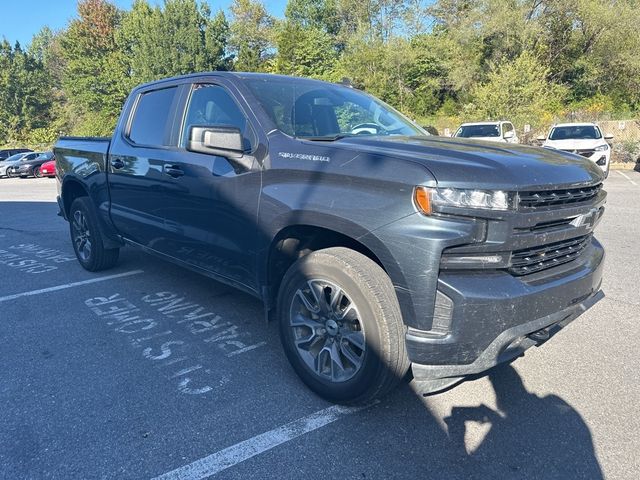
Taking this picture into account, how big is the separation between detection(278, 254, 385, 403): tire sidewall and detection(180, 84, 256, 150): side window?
0.92 metres

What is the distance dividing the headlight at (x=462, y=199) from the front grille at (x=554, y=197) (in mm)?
127

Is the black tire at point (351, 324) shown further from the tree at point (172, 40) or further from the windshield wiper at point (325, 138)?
the tree at point (172, 40)

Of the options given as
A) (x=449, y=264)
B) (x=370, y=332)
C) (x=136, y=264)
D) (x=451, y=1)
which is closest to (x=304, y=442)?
(x=370, y=332)

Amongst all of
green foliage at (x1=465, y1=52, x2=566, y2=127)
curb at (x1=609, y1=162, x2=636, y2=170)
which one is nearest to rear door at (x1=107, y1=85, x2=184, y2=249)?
curb at (x1=609, y1=162, x2=636, y2=170)

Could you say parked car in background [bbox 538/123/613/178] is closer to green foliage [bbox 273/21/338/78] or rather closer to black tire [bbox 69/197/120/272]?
black tire [bbox 69/197/120/272]

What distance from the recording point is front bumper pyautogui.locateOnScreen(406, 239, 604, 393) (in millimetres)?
2215

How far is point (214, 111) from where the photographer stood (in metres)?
3.59

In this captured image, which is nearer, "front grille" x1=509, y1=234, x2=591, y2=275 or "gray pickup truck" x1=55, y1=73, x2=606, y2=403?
→ "gray pickup truck" x1=55, y1=73, x2=606, y2=403

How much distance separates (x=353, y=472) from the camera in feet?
7.47

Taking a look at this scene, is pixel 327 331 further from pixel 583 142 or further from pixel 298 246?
pixel 583 142

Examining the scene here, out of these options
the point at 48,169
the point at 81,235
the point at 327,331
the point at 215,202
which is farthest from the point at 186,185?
the point at 48,169

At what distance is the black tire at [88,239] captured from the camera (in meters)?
5.36

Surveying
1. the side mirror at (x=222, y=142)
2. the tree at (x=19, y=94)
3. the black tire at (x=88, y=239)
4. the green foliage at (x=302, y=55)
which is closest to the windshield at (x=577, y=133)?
the black tire at (x=88, y=239)

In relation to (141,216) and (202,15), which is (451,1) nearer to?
(202,15)
